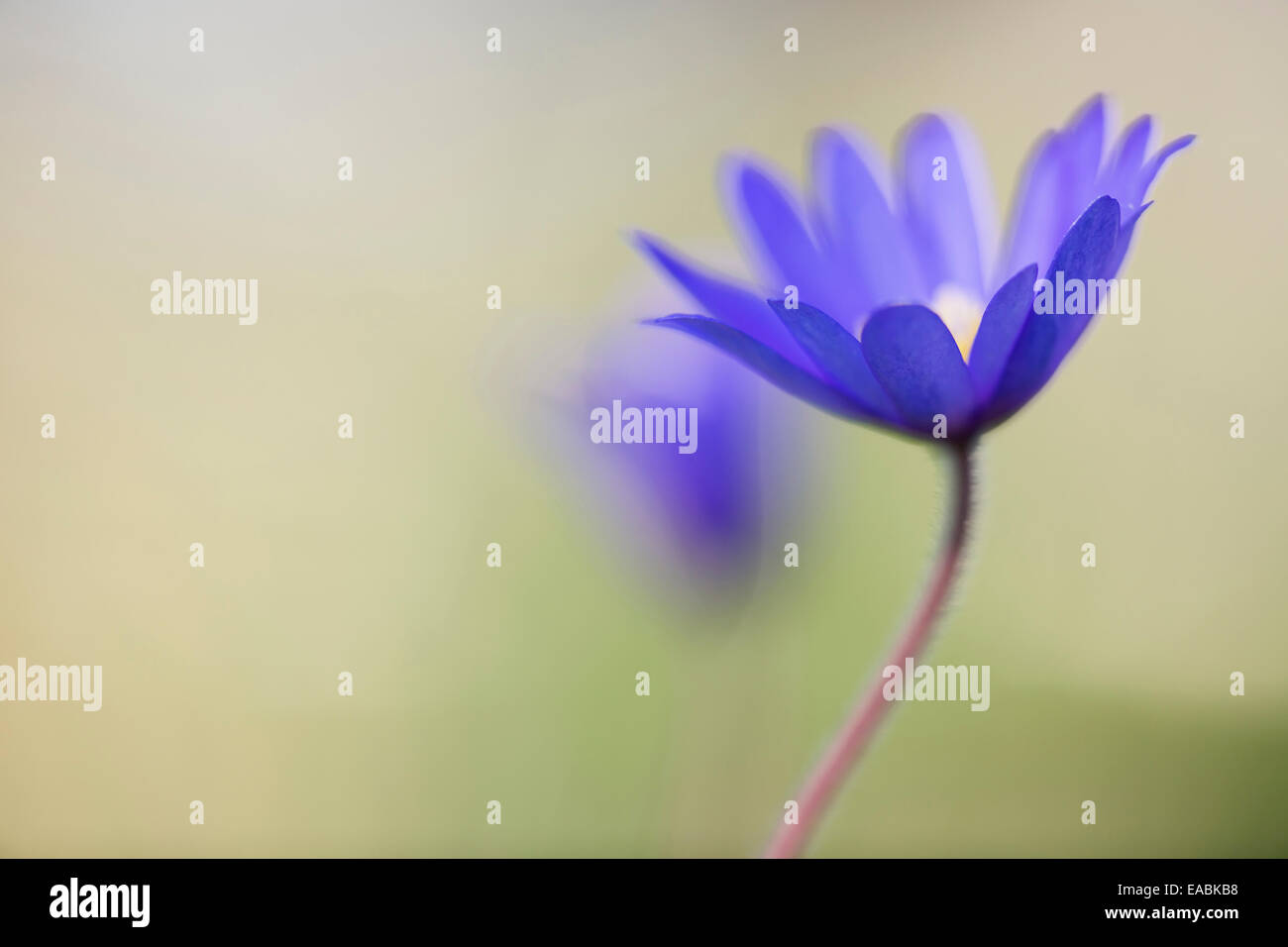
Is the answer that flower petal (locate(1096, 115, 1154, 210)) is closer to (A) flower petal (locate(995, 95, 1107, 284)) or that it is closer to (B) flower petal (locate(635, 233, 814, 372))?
(A) flower petal (locate(995, 95, 1107, 284))

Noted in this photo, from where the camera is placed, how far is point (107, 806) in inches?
53.4

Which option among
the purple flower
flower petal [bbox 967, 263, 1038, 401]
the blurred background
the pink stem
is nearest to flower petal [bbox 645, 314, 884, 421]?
the purple flower

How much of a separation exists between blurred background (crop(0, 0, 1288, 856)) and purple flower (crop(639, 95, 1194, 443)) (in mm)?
88

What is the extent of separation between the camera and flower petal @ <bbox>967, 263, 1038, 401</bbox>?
0.99 m

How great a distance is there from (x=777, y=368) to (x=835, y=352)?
0.07m

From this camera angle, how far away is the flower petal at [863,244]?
1129 mm

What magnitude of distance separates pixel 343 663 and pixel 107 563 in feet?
1.20

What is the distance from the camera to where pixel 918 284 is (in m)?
1.14

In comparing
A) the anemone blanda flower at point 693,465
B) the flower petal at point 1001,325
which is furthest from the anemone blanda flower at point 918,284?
the anemone blanda flower at point 693,465

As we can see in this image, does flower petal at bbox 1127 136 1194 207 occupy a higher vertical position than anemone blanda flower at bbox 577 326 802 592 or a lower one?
higher

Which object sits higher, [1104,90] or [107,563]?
[1104,90]

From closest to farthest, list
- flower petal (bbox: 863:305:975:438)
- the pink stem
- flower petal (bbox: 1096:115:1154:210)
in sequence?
flower petal (bbox: 863:305:975:438) < flower petal (bbox: 1096:115:1154:210) < the pink stem
